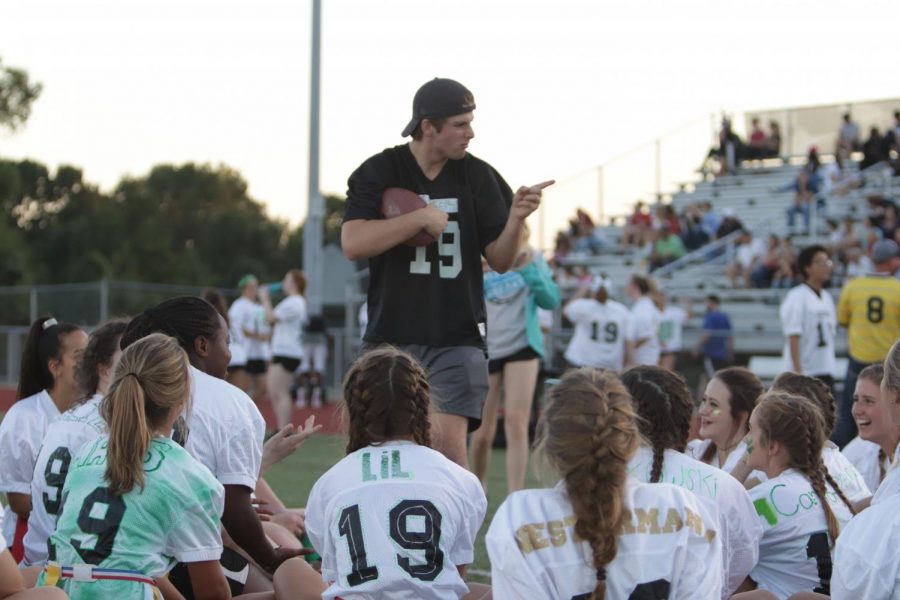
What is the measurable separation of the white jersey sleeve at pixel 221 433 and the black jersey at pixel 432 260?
1.07 metres

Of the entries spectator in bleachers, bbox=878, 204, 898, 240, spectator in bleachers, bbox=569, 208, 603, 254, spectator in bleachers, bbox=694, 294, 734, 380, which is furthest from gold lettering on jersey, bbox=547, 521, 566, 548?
spectator in bleachers, bbox=569, 208, 603, 254

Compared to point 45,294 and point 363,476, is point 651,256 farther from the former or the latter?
point 363,476

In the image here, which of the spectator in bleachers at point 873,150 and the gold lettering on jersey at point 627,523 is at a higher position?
the spectator in bleachers at point 873,150

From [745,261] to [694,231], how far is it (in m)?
2.13

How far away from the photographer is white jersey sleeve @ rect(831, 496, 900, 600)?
295cm

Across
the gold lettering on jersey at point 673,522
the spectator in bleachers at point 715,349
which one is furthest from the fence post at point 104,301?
the gold lettering on jersey at point 673,522

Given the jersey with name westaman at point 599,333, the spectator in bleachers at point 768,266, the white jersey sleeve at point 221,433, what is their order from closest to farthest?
the white jersey sleeve at point 221,433
the jersey with name westaman at point 599,333
the spectator in bleachers at point 768,266

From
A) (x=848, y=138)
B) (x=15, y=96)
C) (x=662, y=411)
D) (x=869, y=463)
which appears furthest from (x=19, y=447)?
(x=15, y=96)

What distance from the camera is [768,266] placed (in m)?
19.6

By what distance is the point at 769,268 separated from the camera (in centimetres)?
1967

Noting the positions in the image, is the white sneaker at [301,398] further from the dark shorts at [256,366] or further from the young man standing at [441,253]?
the young man standing at [441,253]

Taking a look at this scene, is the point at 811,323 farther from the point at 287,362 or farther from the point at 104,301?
the point at 104,301

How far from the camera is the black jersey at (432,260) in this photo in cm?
505

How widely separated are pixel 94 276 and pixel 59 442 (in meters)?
42.5
